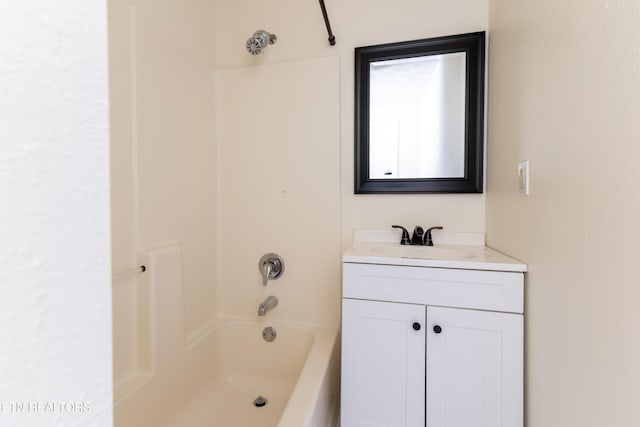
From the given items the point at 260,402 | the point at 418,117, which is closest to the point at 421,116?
the point at 418,117

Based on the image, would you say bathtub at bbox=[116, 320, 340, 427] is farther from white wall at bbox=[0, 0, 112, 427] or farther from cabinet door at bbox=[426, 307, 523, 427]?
white wall at bbox=[0, 0, 112, 427]

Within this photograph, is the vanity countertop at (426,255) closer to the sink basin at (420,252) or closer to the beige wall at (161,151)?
the sink basin at (420,252)

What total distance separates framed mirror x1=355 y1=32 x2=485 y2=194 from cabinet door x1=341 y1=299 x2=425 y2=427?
0.63 metres

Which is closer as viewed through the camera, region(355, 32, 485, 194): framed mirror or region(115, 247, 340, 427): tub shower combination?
region(115, 247, 340, 427): tub shower combination

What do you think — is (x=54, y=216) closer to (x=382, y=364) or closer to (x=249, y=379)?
(x=382, y=364)

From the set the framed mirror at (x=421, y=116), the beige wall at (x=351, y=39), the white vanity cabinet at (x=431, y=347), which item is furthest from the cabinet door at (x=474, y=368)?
the framed mirror at (x=421, y=116)

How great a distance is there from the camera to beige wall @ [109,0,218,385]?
1.03 meters

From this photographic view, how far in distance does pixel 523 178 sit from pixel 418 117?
0.61 m

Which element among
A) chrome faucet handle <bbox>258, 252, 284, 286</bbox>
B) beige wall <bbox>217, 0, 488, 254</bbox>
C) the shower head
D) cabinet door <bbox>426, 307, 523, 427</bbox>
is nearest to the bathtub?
chrome faucet handle <bbox>258, 252, 284, 286</bbox>

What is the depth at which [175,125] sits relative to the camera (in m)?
1.30

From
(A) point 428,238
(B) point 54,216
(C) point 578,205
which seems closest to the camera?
(B) point 54,216

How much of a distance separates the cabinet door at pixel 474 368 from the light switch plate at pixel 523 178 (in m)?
0.43

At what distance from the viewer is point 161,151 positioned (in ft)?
3.99

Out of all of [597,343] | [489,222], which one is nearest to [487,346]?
[597,343]
